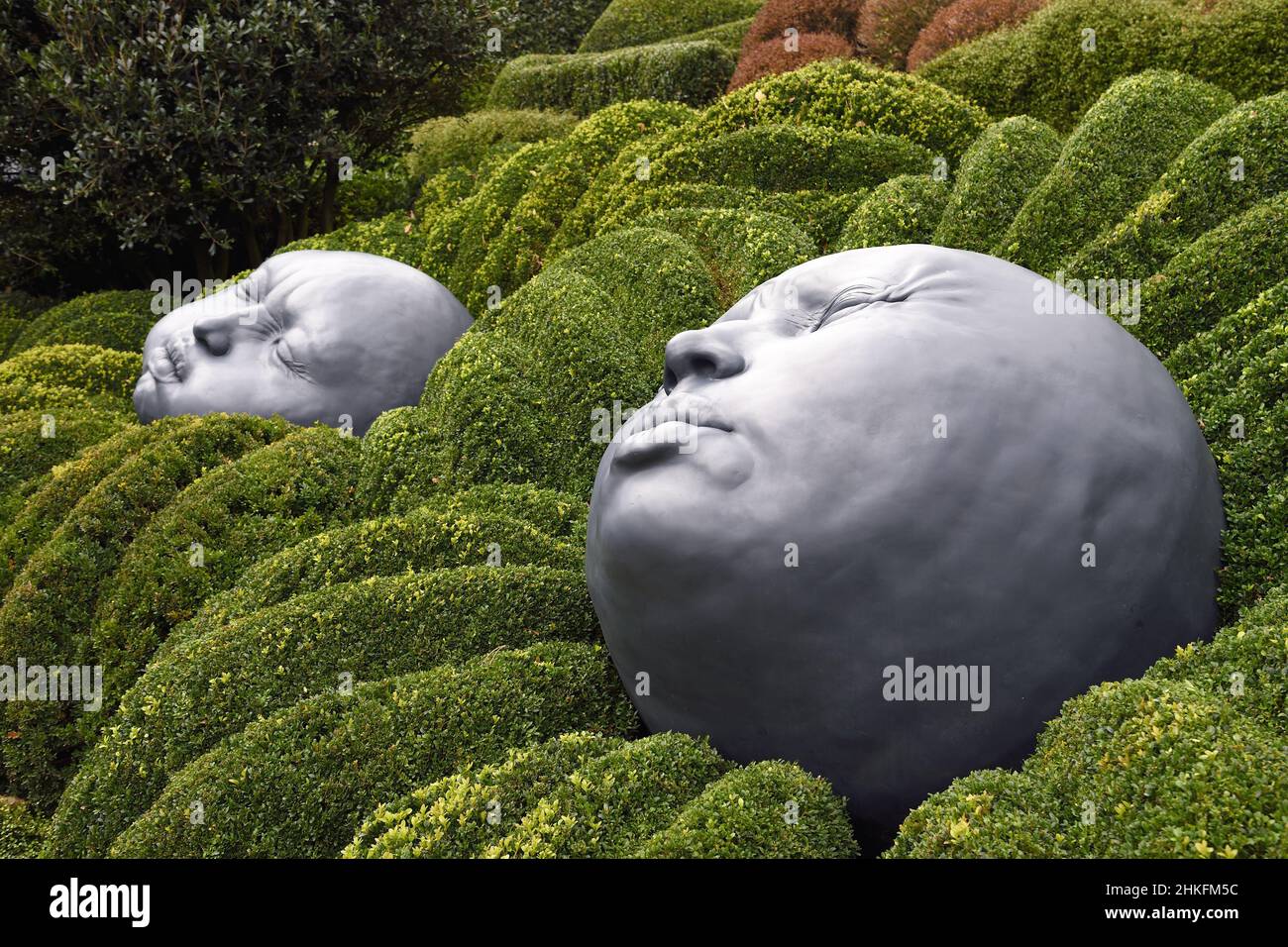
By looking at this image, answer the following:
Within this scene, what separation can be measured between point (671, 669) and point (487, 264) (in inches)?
235

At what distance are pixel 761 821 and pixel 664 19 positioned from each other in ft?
60.1

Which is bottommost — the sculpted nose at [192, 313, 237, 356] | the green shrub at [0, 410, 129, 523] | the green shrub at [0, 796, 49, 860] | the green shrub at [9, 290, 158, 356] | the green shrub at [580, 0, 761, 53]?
the green shrub at [0, 796, 49, 860]

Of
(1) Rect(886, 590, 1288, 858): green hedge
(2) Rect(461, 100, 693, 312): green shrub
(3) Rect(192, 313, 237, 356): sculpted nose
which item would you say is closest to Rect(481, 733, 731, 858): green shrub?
(1) Rect(886, 590, 1288, 858): green hedge

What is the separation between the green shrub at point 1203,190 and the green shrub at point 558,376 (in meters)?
2.30

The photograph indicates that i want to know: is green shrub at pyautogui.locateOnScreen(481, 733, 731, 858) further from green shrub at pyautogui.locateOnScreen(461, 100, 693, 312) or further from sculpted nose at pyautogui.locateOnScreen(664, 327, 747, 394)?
green shrub at pyautogui.locateOnScreen(461, 100, 693, 312)

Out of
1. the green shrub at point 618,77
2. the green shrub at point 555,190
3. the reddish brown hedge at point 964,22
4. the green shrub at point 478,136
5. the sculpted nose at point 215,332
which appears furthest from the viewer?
the green shrub at point 618,77

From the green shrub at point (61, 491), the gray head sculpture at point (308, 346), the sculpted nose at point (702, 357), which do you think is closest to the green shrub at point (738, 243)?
the gray head sculpture at point (308, 346)

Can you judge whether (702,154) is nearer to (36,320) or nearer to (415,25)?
(415,25)

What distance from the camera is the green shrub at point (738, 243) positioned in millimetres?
6660

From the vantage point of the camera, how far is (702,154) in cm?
817

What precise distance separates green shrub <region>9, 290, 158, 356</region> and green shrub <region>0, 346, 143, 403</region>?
71.9 inches

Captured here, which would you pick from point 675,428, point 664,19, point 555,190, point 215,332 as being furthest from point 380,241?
point 664,19

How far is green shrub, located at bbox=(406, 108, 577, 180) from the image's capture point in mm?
13930

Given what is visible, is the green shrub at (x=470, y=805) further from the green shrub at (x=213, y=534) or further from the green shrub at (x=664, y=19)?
the green shrub at (x=664, y=19)
